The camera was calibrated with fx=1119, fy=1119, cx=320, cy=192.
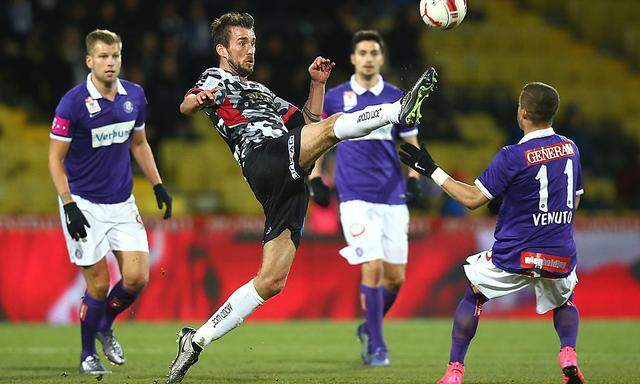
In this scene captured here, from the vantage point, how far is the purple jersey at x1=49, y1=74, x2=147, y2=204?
8.87 metres

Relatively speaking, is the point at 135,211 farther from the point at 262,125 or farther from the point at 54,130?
the point at 262,125

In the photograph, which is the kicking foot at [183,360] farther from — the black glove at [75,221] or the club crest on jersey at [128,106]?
the club crest on jersey at [128,106]

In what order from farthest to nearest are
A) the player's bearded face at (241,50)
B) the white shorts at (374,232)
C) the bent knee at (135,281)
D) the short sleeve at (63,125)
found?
1. the white shorts at (374,232)
2. the bent knee at (135,281)
3. the short sleeve at (63,125)
4. the player's bearded face at (241,50)

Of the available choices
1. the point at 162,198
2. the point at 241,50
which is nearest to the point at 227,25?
the point at 241,50

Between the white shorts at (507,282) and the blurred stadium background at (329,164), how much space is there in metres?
5.00

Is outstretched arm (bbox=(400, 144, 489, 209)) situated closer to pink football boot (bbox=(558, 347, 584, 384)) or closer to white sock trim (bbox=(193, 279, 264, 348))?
pink football boot (bbox=(558, 347, 584, 384))

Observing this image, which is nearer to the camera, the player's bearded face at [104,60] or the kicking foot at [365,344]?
the player's bearded face at [104,60]

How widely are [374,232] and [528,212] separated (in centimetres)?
278

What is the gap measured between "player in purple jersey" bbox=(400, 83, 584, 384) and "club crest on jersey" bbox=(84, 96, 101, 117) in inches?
114

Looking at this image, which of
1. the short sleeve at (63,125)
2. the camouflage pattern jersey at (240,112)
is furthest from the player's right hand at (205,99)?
the short sleeve at (63,125)

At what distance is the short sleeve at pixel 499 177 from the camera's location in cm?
723

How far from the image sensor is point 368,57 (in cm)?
1034

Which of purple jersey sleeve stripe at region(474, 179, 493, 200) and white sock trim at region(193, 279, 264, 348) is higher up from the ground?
purple jersey sleeve stripe at region(474, 179, 493, 200)

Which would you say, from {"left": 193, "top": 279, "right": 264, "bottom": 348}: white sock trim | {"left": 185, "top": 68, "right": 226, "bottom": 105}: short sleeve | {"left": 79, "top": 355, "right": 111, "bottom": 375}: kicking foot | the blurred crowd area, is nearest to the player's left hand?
{"left": 185, "top": 68, "right": 226, "bottom": 105}: short sleeve
